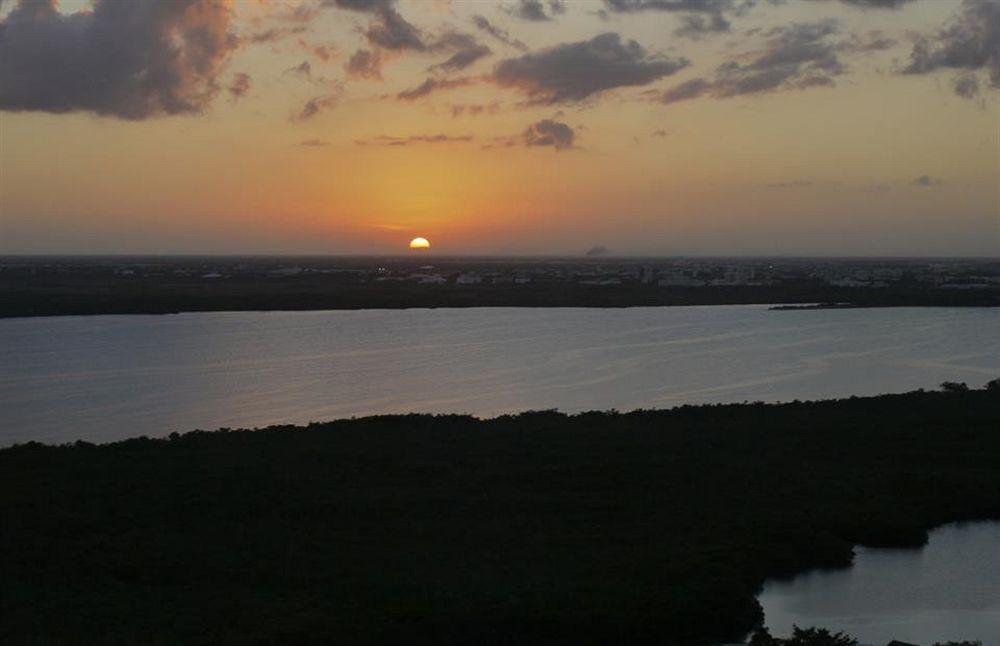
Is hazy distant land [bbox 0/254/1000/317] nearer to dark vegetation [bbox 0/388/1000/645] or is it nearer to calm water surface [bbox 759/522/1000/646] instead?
dark vegetation [bbox 0/388/1000/645]

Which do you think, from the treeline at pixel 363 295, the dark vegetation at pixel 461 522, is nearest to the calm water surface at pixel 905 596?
the dark vegetation at pixel 461 522

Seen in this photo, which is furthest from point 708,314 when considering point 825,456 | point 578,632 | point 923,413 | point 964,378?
point 578,632

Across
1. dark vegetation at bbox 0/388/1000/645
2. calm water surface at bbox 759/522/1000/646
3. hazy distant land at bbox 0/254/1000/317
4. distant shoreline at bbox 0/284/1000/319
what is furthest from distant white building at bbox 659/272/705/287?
calm water surface at bbox 759/522/1000/646

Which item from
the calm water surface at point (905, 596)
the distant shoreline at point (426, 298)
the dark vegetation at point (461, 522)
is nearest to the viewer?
the dark vegetation at point (461, 522)

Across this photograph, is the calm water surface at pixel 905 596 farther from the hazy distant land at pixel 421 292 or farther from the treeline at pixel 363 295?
the hazy distant land at pixel 421 292

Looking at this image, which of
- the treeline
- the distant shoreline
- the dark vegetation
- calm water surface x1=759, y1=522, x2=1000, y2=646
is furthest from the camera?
the treeline

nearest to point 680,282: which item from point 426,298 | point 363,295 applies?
point 426,298
